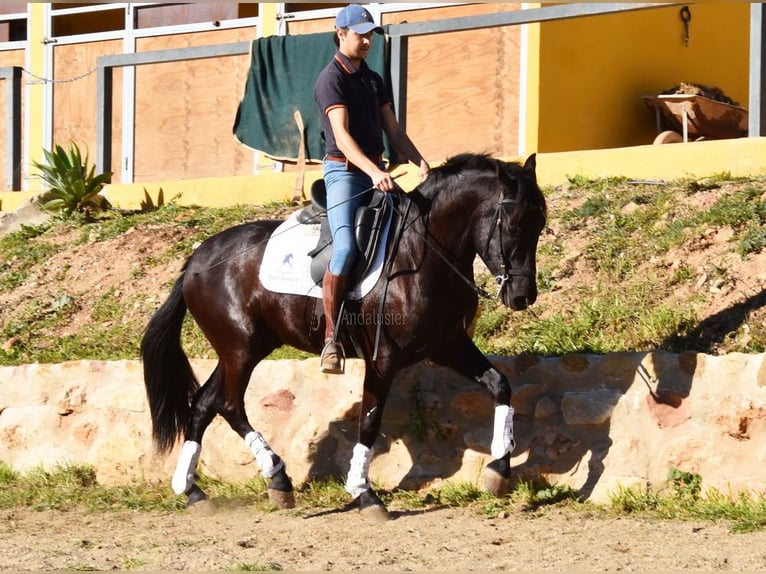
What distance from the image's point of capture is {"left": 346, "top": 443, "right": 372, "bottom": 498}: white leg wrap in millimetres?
7719

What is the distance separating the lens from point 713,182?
10555mm

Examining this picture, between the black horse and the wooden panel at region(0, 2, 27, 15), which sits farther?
the wooden panel at region(0, 2, 27, 15)

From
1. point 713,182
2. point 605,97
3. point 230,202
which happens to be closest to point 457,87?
point 605,97

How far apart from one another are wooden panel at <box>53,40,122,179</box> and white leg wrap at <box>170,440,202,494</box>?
29.1 ft

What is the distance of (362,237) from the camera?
7781mm

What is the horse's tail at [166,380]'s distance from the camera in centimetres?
866

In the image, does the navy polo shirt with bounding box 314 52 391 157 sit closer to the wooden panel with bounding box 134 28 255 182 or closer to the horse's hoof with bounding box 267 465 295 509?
the horse's hoof with bounding box 267 465 295 509

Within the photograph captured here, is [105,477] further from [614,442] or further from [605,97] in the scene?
[605,97]

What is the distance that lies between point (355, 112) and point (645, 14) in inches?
321

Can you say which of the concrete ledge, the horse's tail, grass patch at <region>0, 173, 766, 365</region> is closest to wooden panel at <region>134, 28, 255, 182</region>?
the concrete ledge

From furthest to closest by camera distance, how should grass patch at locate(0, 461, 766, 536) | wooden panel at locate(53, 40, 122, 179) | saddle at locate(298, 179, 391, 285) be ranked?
wooden panel at locate(53, 40, 122, 179) < saddle at locate(298, 179, 391, 285) < grass patch at locate(0, 461, 766, 536)

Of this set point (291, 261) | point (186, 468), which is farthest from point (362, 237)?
point (186, 468)

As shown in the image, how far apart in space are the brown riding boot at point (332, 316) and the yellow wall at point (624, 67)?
6.39 m

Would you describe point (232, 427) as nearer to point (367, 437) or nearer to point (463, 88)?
point (367, 437)
